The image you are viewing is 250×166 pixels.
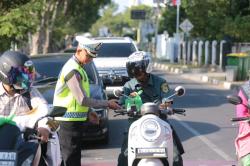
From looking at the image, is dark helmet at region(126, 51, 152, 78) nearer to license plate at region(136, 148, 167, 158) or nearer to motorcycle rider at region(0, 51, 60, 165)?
license plate at region(136, 148, 167, 158)

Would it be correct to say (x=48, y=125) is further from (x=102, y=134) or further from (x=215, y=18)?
(x=215, y=18)

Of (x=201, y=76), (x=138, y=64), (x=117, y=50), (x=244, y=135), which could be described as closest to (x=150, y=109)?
(x=138, y=64)

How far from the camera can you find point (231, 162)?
9.34 metres

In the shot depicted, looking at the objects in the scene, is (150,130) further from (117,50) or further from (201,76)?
(201,76)

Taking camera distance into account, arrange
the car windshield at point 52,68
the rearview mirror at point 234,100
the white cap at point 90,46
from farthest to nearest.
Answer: the car windshield at point 52,68 → the white cap at point 90,46 → the rearview mirror at point 234,100

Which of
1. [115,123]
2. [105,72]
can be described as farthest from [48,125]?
[105,72]

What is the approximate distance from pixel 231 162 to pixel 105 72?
7.74 meters

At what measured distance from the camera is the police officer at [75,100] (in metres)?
6.09

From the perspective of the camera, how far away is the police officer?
6094 mm

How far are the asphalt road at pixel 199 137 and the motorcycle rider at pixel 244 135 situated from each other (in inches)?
156

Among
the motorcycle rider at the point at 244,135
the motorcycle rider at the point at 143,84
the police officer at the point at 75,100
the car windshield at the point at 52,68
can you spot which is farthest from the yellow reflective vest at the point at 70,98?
the car windshield at the point at 52,68

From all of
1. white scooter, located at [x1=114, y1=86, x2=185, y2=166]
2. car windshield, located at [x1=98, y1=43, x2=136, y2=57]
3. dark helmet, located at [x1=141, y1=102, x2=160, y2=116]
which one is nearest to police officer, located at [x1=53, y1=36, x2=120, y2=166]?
dark helmet, located at [x1=141, y1=102, x2=160, y2=116]

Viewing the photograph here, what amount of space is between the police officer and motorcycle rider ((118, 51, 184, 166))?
29 centimetres

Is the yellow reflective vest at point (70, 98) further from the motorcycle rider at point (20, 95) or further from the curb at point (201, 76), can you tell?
the curb at point (201, 76)
